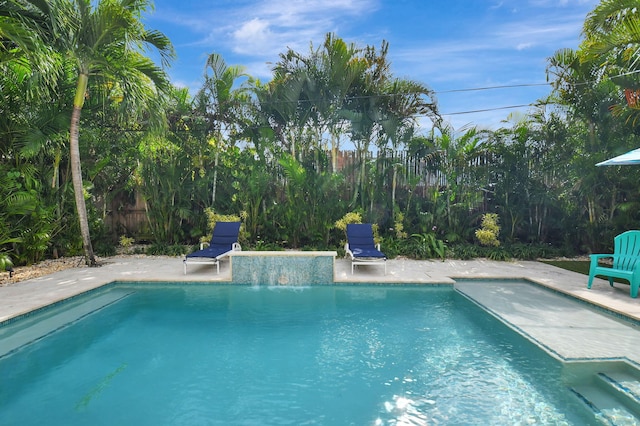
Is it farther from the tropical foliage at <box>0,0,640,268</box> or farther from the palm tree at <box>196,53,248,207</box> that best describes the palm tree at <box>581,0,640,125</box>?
the palm tree at <box>196,53,248,207</box>

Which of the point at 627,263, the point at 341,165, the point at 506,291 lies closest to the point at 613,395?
the point at 506,291

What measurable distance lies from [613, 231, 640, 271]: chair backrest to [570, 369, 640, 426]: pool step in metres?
3.21

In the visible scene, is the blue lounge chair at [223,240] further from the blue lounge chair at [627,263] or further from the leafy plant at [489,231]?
the blue lounge chair at [627,263]

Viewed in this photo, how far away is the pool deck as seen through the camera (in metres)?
4.24

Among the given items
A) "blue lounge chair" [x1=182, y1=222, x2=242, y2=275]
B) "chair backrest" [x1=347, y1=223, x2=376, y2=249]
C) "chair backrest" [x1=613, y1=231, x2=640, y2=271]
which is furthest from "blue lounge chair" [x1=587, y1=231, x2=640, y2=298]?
"blue lounge chair" [x1=182, y1=222, x2=242, y2=275]

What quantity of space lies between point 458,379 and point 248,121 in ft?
31.1

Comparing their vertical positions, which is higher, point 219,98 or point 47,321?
point 219,98

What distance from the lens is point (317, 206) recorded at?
10.5 m

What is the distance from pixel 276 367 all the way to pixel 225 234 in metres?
5.75

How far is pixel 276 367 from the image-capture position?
12.6 feet

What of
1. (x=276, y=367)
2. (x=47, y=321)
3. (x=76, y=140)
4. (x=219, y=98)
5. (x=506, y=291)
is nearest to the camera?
(x=276, y=367)

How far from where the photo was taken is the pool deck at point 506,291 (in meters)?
4.24

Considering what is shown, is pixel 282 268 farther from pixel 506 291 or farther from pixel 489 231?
pixel 489 231

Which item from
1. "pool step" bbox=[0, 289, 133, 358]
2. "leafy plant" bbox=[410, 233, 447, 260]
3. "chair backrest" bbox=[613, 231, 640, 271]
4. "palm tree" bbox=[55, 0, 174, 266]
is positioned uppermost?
"palm tree" bbox=[55, 0, 174, 266]
